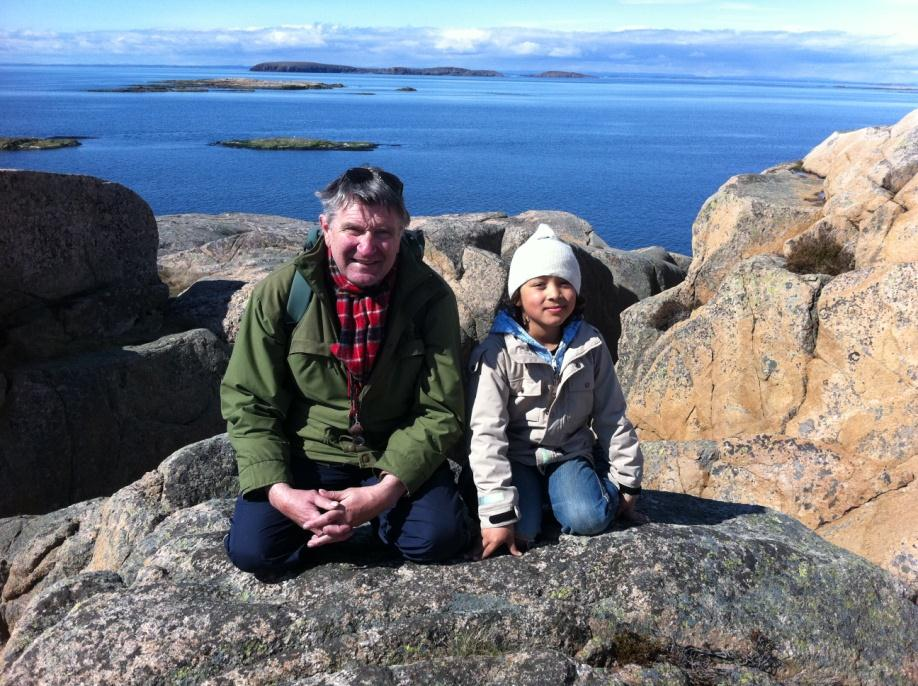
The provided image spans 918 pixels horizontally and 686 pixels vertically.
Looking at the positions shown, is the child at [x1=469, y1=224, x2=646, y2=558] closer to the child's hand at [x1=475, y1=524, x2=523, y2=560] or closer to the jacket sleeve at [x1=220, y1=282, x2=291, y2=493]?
the child's hand at [x1=475, y1=524, x2=523, y2=560]

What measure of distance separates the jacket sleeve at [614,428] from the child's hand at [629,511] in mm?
101

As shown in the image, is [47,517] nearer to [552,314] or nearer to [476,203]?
[552,314]

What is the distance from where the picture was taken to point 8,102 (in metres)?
158

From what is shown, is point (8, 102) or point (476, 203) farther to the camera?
point (8, 102)

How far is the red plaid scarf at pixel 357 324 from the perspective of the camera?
556cm

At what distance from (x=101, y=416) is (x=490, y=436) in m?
10.3

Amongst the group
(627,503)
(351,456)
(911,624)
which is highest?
(351,456)

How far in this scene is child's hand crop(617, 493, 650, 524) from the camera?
6129mm

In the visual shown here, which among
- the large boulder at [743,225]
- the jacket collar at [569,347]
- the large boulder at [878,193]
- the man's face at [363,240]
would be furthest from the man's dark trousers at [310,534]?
the large boulder at [743,225]

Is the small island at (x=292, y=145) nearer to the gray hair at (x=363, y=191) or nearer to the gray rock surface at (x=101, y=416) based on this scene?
the gray rock surface at (x=101, y=416)

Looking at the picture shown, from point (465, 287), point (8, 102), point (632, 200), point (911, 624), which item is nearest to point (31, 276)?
point (465, 287)

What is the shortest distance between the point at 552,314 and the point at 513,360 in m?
0.44

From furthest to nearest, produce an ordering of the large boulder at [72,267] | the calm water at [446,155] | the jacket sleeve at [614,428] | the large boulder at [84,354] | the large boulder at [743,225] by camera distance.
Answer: the calm water at [446,155]
the large boulder at [743,225]
the large boulder at [72,267]
the large boulder at [84,354]
the jacket sleeve at [614,428]

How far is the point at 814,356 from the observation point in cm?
1123
